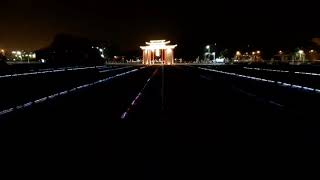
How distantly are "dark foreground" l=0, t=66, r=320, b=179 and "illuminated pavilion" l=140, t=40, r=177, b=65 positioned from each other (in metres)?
132

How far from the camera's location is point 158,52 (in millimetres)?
154125

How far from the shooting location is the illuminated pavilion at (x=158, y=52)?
150 metres

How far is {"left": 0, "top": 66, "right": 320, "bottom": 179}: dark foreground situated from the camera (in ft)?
25.7

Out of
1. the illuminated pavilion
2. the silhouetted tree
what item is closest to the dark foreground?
the silhouetted tree

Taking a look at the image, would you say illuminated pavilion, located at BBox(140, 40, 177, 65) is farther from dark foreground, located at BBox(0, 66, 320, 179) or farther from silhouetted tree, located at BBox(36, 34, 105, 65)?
dark foreground, located at BBox(0, 66, 320, 179)

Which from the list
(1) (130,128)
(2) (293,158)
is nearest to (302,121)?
(1) (130,128)

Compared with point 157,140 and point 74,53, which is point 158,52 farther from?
point 157,140

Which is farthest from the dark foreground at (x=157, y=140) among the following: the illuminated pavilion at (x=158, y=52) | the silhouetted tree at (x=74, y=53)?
the illuminated pavilion at (x=158, y=52)

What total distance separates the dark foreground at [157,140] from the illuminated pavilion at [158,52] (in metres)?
132

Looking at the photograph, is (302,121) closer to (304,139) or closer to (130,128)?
(304,139)

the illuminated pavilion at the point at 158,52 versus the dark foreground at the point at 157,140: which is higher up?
the dark foreground at the point at 157,140

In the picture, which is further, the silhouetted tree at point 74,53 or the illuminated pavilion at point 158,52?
the illuminated pavilion at point 158,52

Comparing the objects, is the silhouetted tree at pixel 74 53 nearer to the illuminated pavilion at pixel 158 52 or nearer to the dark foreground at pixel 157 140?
the illuminated pavilion at pixel 158 52

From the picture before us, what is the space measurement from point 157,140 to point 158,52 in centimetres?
14413
